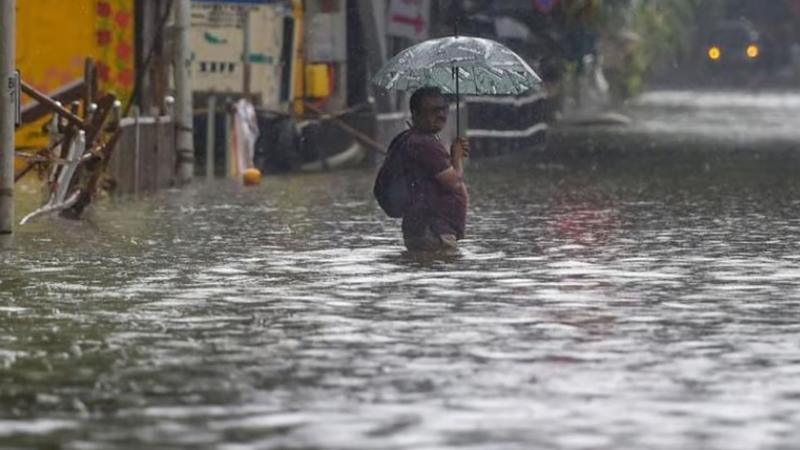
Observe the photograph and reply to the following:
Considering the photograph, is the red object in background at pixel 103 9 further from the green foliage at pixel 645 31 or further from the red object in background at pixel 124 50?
the green foliage at pixel 645 31

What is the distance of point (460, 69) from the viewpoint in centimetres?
2075

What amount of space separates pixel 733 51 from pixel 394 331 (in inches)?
3800

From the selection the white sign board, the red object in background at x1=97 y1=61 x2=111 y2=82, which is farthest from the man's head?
the white sign board

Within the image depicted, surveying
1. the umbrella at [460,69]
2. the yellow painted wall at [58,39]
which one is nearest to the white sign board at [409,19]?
the yellow painted wall at [58,39]

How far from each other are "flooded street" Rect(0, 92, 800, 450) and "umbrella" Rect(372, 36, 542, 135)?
1.26 meters

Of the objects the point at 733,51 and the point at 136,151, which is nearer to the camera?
the point at 136,151

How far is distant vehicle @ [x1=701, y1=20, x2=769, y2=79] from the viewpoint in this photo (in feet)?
354

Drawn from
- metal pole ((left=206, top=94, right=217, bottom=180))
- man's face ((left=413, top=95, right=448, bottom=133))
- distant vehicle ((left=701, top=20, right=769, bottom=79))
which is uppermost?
man's face ((left=413, top=95, right=448, bottom=133))

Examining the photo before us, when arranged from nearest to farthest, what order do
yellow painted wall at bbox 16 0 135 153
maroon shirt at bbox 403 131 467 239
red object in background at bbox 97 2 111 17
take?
maroon shirt at bbox 403 131 467 239
yellow painted wall at bbox 16 0 135 153
red object in background at bbox 97 2 111 17

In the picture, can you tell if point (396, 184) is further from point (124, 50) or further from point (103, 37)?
point (124, 50)

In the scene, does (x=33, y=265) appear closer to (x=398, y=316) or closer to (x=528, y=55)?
(x=398, y=316)

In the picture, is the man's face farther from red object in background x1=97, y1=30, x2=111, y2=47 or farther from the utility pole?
red object in background x1=97, y1=30, x2=111, y2=47

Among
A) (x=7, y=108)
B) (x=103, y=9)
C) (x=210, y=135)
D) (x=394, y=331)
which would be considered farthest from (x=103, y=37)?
(x=394, y=331)

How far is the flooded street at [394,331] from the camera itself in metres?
10.0
